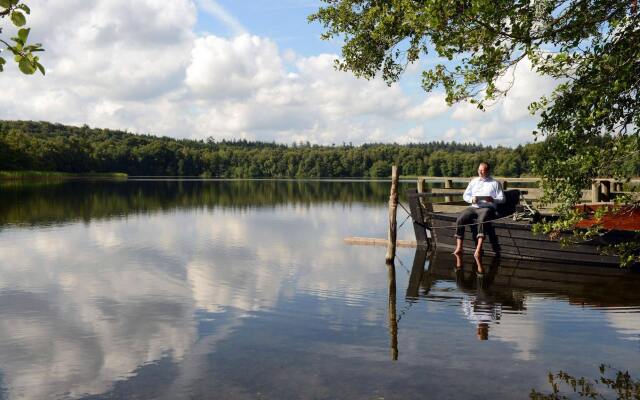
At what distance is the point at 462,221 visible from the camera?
586 inches

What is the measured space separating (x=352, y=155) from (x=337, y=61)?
14193cm

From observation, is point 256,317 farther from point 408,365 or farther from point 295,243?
point 295,243

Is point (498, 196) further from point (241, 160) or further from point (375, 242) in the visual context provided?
point (241, 160)

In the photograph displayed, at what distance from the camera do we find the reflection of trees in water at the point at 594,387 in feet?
19.2

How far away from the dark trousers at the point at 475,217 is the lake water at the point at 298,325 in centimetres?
96

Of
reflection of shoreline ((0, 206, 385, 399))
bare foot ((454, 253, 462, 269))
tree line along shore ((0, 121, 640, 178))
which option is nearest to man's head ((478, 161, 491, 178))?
bare foot ((454, 253, 462, 269))

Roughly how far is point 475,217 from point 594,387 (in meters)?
8.96

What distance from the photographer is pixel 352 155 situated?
159 m

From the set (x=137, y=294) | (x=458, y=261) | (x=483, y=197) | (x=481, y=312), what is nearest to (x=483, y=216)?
(x=483, y=197)

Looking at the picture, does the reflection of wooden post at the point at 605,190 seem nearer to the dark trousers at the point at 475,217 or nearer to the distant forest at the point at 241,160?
the dark trousers at the point at 475,217

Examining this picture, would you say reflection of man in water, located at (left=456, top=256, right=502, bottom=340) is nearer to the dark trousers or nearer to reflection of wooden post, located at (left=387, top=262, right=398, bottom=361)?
reflection of wooden post, located at (left=387, top=262, right=398, bottom=361)

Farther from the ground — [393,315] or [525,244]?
[525,244]

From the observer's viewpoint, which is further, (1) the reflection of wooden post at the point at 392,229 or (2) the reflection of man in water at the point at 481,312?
(1) the reflection of wooden post at the point at 392,229

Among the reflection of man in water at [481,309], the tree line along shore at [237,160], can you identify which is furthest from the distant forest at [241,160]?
the reflection of man in water at [481,309]
